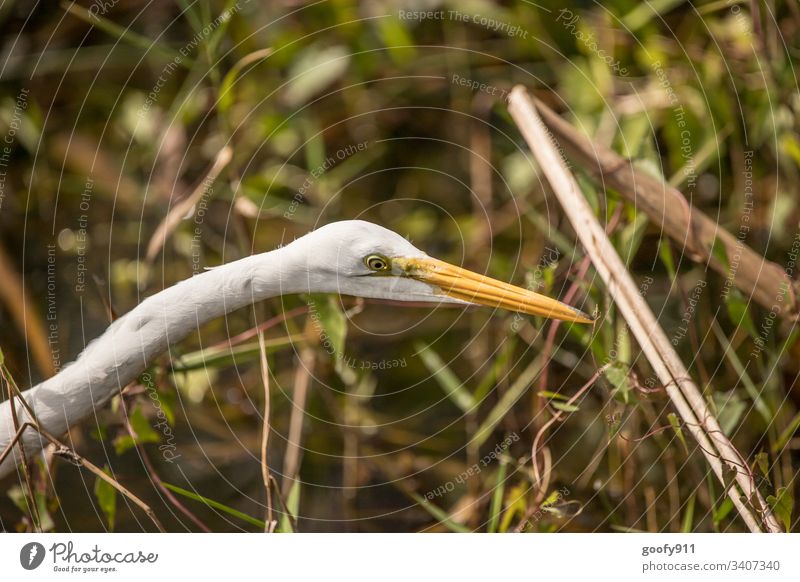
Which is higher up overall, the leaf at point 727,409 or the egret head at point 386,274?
the egret head at point 386,274

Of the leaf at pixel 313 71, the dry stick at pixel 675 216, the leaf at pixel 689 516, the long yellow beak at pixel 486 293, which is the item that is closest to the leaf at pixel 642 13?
the dry stick at pixel 675 216

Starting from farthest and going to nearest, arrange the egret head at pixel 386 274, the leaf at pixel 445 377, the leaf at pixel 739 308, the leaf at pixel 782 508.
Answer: the leaf at pixel 445 377 → the leaf at pixel 739 308 → the leaf at pixel 782 508 → the egret head at pixel 386 274

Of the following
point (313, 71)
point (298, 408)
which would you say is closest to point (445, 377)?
point (298, 408)

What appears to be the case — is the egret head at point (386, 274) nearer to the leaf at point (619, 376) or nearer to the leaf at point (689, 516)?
the leaf at point (619, 376)

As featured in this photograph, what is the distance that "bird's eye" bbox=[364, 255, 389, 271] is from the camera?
0.62 meters

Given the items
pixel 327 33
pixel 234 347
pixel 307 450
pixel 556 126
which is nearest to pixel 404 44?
pixel 327 33

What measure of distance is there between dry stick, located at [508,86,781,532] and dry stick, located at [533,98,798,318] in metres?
0.03

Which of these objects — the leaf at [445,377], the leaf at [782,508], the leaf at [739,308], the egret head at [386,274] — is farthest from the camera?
the leaf at [445,377]

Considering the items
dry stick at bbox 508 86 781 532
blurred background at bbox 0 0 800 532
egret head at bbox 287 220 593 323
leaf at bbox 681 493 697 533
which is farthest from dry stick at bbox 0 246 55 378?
leaf at bbox 681 493 697 533

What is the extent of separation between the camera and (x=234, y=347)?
855 mm

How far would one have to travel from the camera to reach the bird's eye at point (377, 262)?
623 millimetres

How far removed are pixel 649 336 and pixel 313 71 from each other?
0.57 meters
